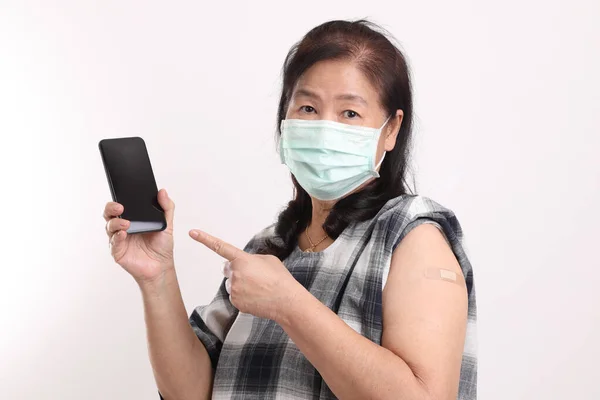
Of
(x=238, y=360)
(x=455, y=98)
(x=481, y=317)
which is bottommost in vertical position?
(x=481, y=317)

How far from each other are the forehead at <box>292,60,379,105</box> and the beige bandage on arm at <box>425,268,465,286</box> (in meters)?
0.40

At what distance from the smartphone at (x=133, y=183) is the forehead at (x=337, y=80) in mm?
380

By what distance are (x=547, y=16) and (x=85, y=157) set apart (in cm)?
164

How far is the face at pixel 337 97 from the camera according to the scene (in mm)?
1569

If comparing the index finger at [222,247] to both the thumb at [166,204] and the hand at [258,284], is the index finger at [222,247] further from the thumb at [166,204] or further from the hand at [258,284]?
the thumb at [166,204]

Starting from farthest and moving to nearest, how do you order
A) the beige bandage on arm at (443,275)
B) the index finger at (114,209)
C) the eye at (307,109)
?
the eye at (307,109)
the index finger at (114,209)
the beige bandage on arm at (443,275)

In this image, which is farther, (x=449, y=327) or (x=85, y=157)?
(x=85, y=157)

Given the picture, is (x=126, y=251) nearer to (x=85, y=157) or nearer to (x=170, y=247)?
(x=170, y=247)

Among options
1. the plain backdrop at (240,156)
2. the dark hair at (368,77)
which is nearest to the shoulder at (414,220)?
the dark hair at (368,77)

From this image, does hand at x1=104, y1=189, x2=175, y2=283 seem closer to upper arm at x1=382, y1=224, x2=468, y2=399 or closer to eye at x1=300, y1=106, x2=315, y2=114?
eye at x1=300, y1=106, x2=315, y2=114

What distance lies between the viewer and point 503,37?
8.09 ft

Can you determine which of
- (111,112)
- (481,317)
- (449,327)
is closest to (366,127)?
(449,327)

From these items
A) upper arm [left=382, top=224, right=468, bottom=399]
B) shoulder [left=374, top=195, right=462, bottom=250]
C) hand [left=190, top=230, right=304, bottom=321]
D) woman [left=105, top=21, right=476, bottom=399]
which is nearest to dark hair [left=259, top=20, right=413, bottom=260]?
woman [left=105, top=21, right=476, bottom=399]

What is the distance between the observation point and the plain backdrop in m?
2.42
